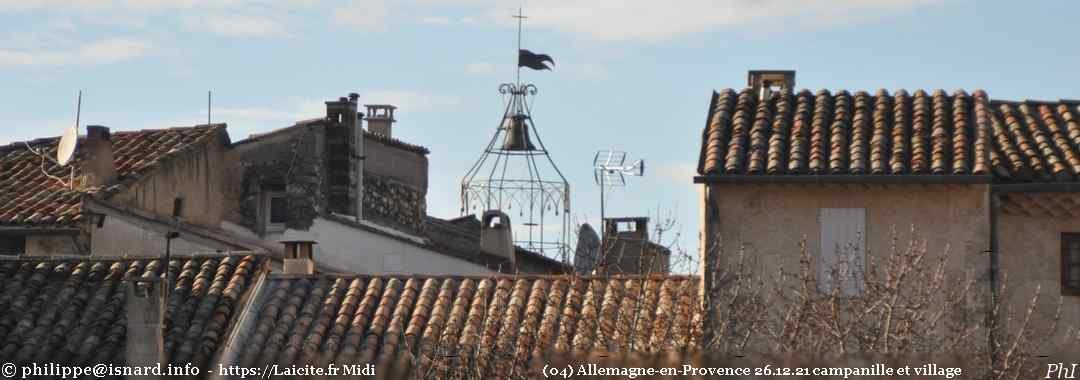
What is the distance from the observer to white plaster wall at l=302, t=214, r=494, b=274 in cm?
3366

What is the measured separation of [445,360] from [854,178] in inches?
195

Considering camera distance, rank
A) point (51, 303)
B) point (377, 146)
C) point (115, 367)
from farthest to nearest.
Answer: point (377, 146), point (51, 303), point (115, 367)

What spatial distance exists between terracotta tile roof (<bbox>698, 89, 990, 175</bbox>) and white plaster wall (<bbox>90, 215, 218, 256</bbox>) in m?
8.00

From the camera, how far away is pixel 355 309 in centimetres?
2664

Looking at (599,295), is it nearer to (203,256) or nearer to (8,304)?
(203,256)

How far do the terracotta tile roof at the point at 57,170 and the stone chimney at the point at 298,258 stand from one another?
2945mm

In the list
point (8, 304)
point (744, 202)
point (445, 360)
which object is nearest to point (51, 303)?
point (8, 304)

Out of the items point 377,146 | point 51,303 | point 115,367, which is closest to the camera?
point 115,367

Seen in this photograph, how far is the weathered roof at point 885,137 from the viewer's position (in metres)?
25.5

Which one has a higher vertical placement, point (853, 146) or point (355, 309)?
point (853, 146)

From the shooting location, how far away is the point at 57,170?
3256 cm

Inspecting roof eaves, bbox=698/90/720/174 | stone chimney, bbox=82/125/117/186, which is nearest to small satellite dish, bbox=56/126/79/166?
stone chimney, bbox=82/125/117/186

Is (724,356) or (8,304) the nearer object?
(724,356)

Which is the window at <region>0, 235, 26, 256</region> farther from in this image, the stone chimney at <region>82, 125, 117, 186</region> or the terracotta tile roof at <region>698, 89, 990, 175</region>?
the terracotta tile roof at <region>698, 89, 990, 175</region>
